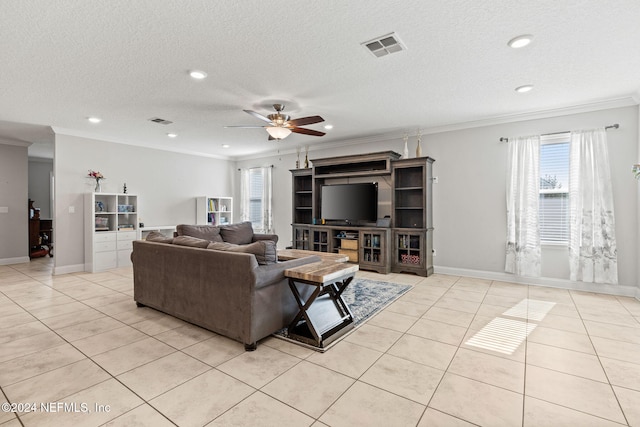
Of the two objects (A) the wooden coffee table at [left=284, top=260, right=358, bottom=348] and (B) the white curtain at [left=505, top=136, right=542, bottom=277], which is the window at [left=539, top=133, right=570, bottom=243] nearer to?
(B) the white curtain at [left=505, top=136, right=542, bottom=277]

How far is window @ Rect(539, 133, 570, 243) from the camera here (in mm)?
4551

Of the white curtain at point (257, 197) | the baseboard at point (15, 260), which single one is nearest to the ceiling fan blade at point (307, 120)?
the white curtain at point (257, 197)

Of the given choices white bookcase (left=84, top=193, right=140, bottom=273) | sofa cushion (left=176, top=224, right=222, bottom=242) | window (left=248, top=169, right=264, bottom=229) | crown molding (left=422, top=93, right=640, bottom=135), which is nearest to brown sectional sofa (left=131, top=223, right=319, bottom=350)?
sofa cushion (left=176, top=224, right=222, bottom=242)

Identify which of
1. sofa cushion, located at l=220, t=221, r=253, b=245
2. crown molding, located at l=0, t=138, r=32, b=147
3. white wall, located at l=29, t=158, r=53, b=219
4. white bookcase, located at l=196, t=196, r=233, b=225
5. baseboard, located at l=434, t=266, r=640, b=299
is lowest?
baseboard, located at l=434, t=266, r=640, b=299

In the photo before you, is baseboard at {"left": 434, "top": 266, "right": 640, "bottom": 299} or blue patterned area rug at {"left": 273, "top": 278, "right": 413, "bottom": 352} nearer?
blue patterned area rug at {"left": 273, "top": 278, "right": 413, "bottom": 352}

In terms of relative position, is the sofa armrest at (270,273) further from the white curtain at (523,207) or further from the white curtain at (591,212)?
the white curtain at (591,212)

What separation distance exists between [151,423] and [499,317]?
3.33 meters

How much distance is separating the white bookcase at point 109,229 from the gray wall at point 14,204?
226 cm

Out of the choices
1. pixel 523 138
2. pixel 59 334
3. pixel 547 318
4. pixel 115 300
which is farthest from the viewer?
pixel 523 138

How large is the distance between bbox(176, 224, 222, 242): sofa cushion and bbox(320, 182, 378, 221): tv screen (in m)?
2.38

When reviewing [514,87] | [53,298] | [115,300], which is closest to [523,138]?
[514,87]

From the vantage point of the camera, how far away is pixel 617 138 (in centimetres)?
418

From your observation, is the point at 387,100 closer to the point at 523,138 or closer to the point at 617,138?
the point at 523,138

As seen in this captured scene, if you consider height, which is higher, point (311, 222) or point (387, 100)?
point (387, 100)
